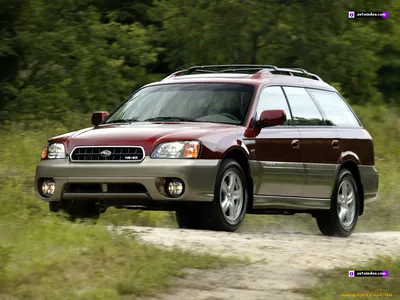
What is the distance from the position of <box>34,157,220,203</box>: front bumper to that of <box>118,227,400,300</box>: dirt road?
1.23 ft

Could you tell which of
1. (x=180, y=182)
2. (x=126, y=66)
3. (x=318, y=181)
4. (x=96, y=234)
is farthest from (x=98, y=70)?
(x=96, y=234)

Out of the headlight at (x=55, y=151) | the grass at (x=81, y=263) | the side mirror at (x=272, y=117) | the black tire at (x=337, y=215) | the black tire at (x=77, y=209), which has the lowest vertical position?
the black tire at (x=337, y=215)

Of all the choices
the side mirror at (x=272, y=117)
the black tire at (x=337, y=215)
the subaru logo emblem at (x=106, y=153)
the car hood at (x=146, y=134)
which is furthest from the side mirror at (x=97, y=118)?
the black tire at (x=337, y=215)

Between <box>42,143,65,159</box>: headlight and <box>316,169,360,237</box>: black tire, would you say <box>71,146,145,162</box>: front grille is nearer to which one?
<box>42,143,65,159</box>: headlight

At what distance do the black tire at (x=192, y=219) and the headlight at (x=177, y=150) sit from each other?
1.96ft

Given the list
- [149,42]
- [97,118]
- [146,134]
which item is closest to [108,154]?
[146,134]

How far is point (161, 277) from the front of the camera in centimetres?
762

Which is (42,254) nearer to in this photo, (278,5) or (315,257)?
(315,257)

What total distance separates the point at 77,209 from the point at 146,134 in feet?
3.83

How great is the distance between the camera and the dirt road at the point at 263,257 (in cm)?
756

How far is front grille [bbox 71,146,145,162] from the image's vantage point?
34.5ft

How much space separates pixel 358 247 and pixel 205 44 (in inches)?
675

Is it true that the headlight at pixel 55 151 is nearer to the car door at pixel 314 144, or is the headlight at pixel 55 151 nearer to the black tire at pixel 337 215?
the car door at pixel 314 144

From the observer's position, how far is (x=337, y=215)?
13.0m
